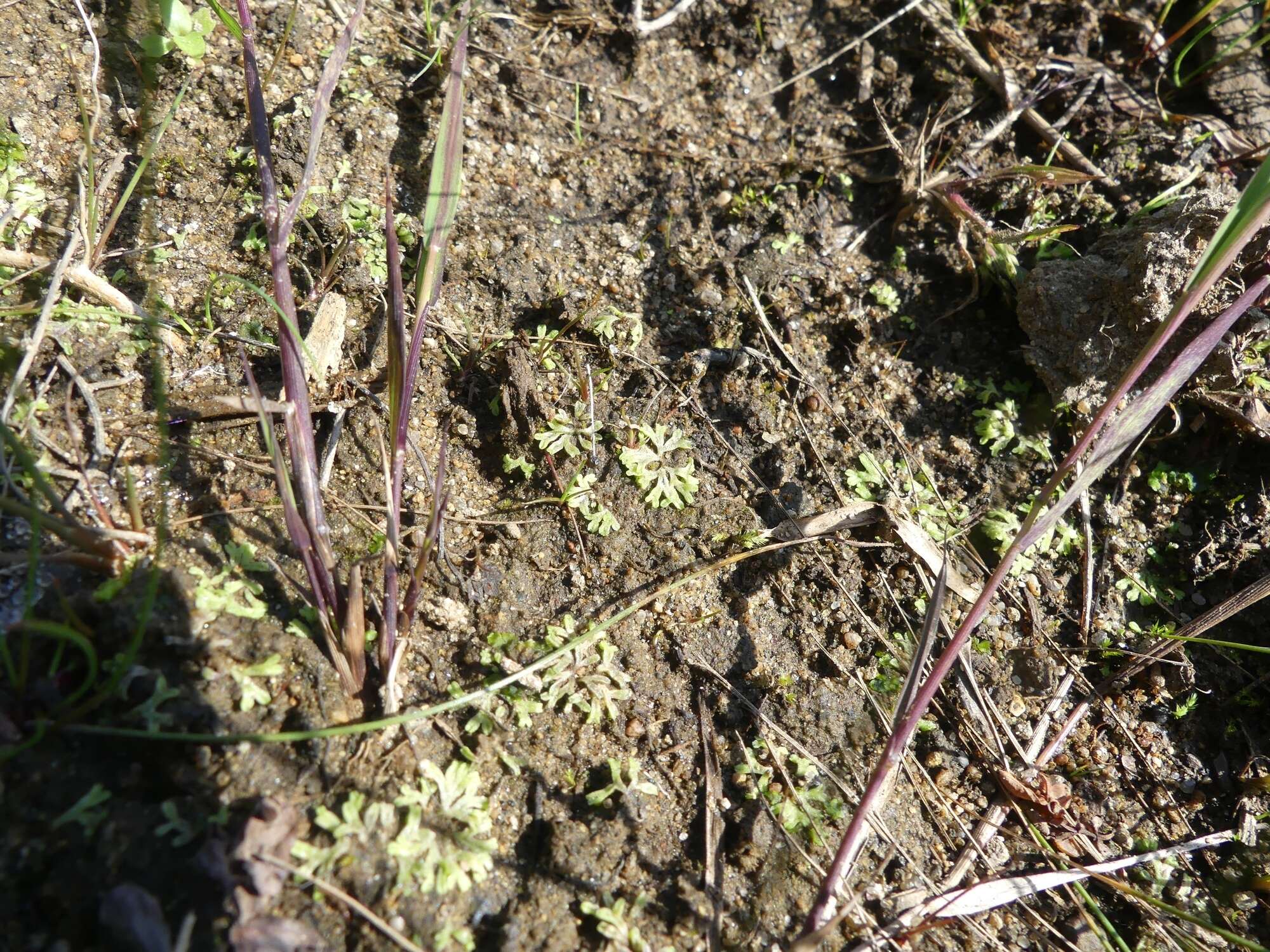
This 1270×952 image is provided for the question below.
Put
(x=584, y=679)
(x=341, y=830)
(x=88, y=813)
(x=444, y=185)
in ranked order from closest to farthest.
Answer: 1. (x=88, y=813)
2. (x=341, y=830)
3. (x=444, y=185)
4. (x=584, y=679)

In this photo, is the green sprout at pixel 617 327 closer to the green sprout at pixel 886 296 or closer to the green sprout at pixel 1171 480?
the green sprout at pixel 886 296

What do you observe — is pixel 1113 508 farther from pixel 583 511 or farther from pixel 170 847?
pixel 170 847

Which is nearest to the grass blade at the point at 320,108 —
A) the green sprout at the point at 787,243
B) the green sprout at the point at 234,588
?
the green sprout at the point at 234,588

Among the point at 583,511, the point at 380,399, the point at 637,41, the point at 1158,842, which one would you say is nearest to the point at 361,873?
the point at 583,511

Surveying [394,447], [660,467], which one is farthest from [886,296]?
Answer: [394,447]

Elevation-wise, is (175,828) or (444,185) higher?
(444,185)

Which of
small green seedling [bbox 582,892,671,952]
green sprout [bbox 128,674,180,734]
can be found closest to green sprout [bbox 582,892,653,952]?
small green seedling [bbox 582,892,671,952]

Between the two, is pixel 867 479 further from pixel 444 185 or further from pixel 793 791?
pixel 444 185
